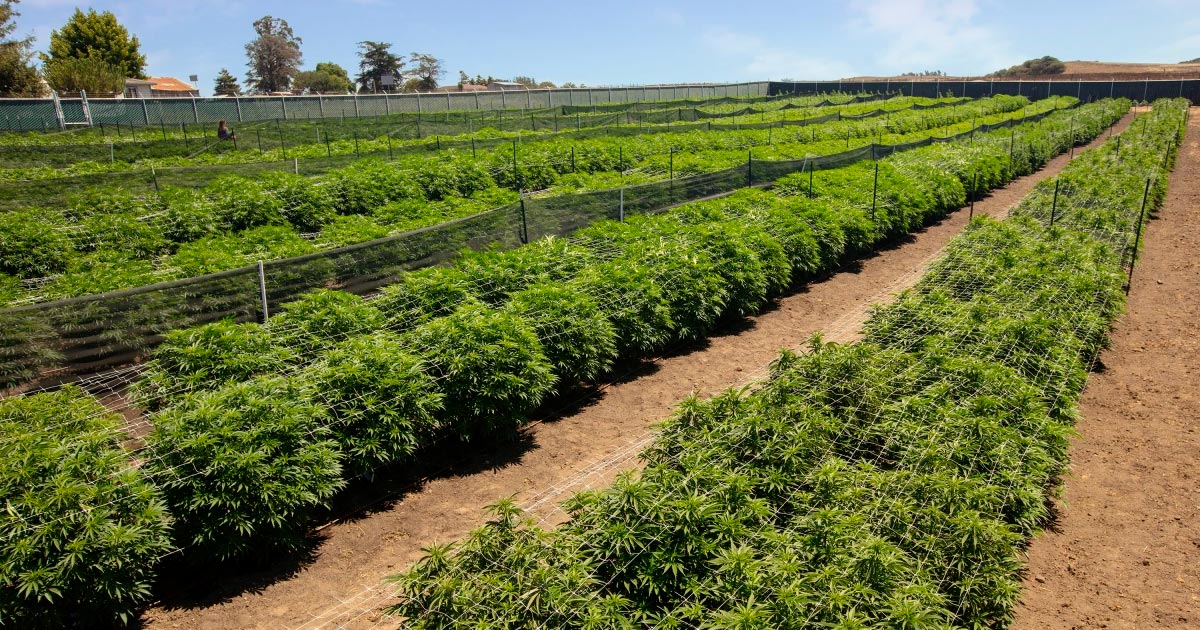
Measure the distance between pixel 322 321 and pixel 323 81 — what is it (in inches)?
4079

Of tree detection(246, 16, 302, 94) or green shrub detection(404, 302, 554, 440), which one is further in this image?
tree detection(246, 16, 302, 94)

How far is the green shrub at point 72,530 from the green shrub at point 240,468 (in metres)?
0.23

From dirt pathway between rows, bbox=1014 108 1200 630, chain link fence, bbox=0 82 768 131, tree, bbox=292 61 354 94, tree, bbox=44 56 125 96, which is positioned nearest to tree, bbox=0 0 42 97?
tree, bbox=44 56 125 96

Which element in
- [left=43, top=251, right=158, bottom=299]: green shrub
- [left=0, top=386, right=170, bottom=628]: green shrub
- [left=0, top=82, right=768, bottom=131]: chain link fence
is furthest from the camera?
[left=0, top=82, right=768, bottom=131]: chain link fence

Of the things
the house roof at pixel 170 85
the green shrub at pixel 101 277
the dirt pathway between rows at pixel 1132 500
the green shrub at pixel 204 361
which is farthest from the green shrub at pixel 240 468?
the house roof at pixel 170 85

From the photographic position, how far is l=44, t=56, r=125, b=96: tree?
48.1 meters

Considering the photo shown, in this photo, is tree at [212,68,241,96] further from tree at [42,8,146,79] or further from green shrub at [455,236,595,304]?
green shrub at [455,236,595,304]

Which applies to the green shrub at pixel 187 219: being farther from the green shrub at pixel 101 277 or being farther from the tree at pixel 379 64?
the tree at pixel 379 64

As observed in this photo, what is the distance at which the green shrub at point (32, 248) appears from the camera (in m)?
11.6

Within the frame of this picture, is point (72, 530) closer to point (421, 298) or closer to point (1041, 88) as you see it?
point (421, 298)

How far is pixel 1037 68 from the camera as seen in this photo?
10512 cm

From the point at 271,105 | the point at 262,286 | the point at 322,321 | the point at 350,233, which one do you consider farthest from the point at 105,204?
the point at 271,105

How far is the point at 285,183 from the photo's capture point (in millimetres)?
15805

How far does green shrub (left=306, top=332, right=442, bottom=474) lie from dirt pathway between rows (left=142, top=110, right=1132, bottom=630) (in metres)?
0.61
